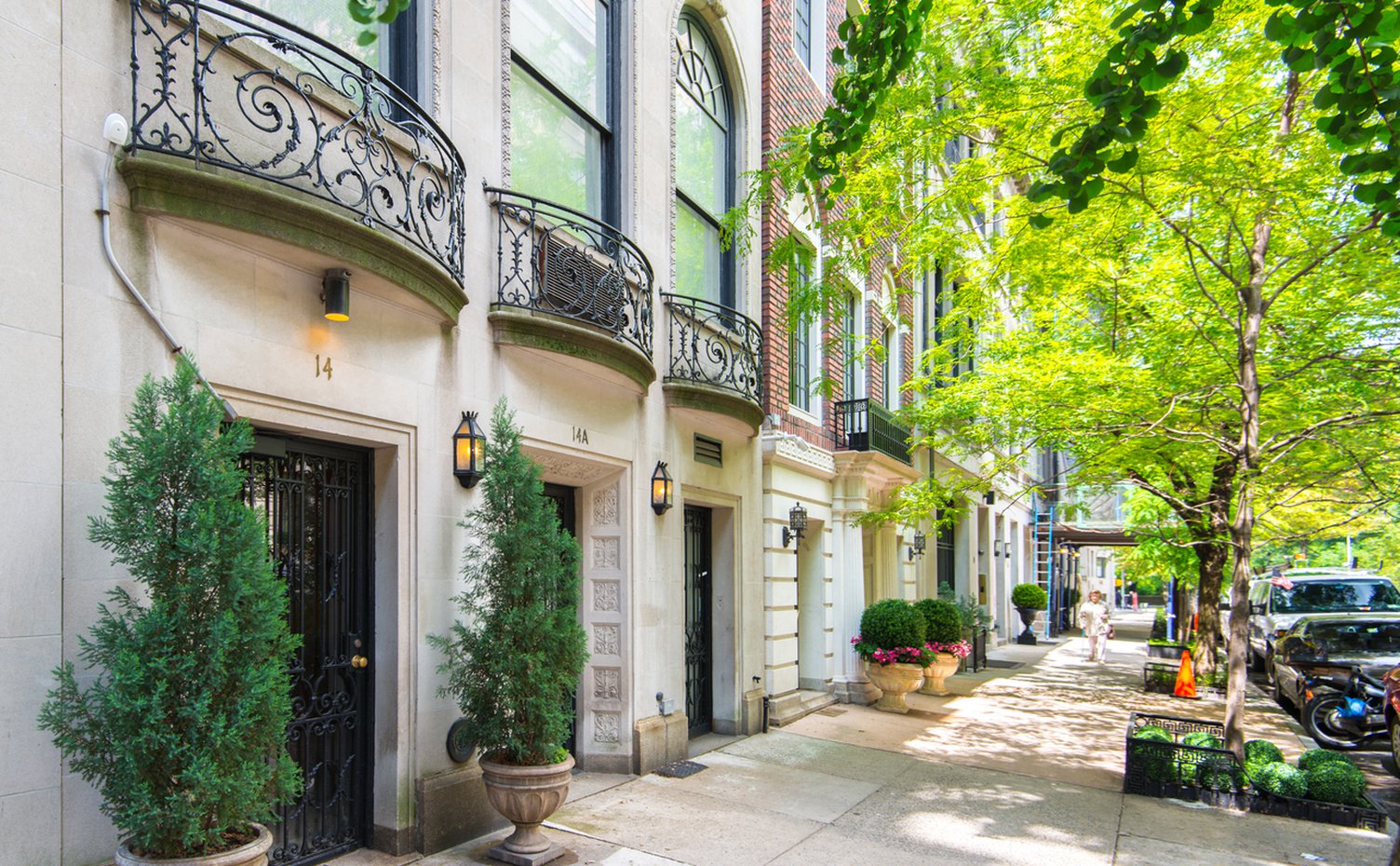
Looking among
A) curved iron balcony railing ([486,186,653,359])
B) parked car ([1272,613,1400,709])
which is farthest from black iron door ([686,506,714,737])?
parked car ([1272,613,1400,709])

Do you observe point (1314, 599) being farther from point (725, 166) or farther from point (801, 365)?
point (725, 166)

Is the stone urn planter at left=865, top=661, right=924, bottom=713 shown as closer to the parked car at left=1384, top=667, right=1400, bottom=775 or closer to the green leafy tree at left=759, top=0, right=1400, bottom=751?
the green leafy tree at left=759, top=0, right=1400, bottom=751

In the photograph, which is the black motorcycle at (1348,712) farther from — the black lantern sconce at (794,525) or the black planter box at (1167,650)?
the black planter box at (1167,650)

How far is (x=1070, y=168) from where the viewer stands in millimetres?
4387

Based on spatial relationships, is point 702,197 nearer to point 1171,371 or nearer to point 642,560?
point 642,560

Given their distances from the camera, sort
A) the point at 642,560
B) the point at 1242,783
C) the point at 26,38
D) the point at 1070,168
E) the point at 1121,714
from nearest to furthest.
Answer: the point at 26,38 → the point at 1070,168 → the point at 1242,783 → the point at 642,560 → the point at 1121,714

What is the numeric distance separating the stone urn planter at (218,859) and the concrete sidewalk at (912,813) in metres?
2.36

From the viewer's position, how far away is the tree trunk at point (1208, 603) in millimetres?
16688

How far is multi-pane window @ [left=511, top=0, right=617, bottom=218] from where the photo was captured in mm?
7941

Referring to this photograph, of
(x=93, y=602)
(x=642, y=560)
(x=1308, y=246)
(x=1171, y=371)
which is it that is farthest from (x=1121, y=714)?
(x=93, y=602)

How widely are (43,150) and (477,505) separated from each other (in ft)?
11.3

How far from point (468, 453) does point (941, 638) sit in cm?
1005

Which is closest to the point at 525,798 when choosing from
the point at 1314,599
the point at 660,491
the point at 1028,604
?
the point at 660,491

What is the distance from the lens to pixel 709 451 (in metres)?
10.6
